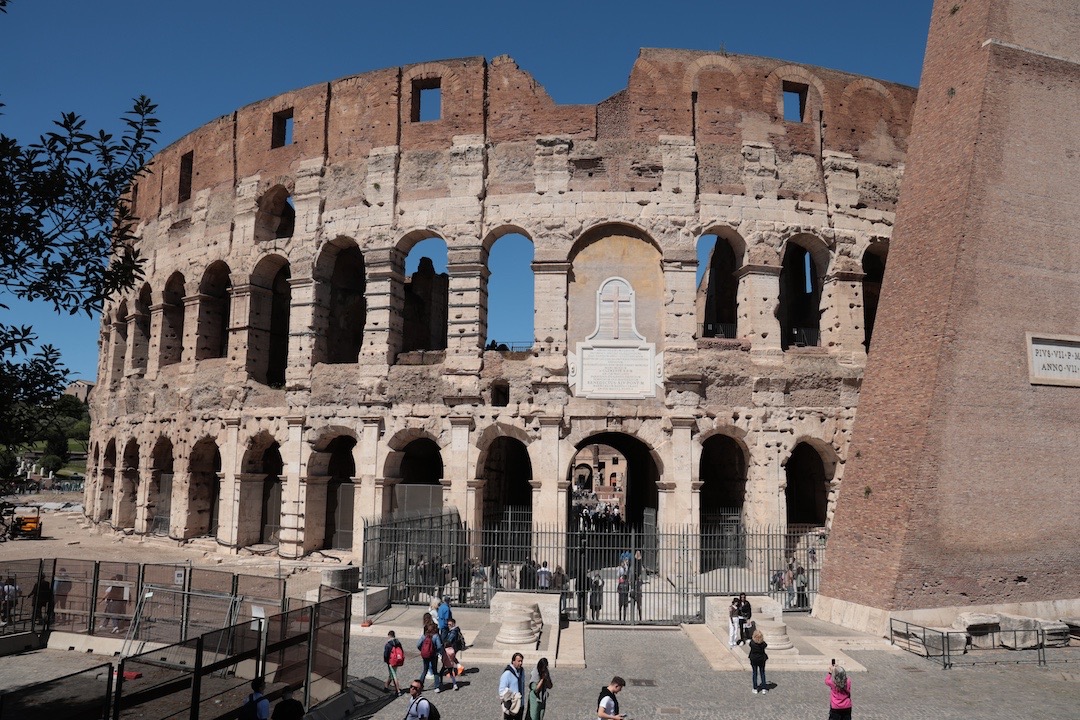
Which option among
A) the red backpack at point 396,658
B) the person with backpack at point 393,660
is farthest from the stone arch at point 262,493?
the red backpack at point 396,658

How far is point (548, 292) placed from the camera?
59.6 feet

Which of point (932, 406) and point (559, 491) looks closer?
point (932, 406)

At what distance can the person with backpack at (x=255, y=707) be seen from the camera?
679 centimetres

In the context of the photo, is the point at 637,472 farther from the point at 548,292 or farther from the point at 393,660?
the point at 393,660

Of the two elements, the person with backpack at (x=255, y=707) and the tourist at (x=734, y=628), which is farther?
the tourist at (x=734, y=628)

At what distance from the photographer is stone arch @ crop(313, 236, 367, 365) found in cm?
1995

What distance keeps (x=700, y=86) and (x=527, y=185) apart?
209 inches

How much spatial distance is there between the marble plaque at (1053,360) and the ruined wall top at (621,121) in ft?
22.3

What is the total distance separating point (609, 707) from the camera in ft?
25.0

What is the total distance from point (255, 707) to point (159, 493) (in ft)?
63.6

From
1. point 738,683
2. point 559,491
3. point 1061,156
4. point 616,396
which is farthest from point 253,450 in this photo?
point 1061,156

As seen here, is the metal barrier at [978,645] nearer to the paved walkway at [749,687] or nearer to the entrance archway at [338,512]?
the paved walkway at [749,687]

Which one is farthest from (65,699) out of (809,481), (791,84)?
(791,84)

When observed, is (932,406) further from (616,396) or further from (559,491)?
(559,491)
